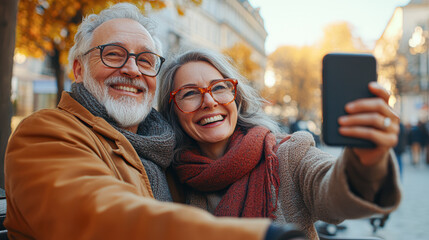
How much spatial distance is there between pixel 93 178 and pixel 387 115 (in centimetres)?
106

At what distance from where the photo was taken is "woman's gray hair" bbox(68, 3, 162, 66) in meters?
2.65

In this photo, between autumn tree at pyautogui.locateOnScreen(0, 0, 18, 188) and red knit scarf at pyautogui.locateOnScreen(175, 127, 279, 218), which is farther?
autumn tree at pyautogui.locateOnScreen(0, 0, 18, 188)

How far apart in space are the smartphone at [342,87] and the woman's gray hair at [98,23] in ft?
5.89

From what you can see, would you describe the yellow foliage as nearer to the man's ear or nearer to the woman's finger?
the man's ear

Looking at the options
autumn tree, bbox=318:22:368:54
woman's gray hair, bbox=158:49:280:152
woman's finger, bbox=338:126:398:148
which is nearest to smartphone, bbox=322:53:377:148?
woman's finger, bbox=338:126:398:148

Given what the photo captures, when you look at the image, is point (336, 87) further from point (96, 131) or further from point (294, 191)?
point (96, 131)


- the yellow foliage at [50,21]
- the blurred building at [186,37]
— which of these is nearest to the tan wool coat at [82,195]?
the blurred building at [186,37]

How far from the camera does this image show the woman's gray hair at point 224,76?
8.98ft

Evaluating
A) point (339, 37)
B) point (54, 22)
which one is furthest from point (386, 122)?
point (339, 37)

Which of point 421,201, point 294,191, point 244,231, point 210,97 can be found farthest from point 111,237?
point 421,201

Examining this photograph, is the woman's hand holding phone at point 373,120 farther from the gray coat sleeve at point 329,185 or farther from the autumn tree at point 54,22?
the autumn tree at point 54,22

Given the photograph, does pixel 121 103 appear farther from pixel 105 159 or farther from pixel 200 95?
pixel 105 159

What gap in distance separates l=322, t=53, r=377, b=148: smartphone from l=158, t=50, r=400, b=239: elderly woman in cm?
2

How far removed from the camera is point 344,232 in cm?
632
